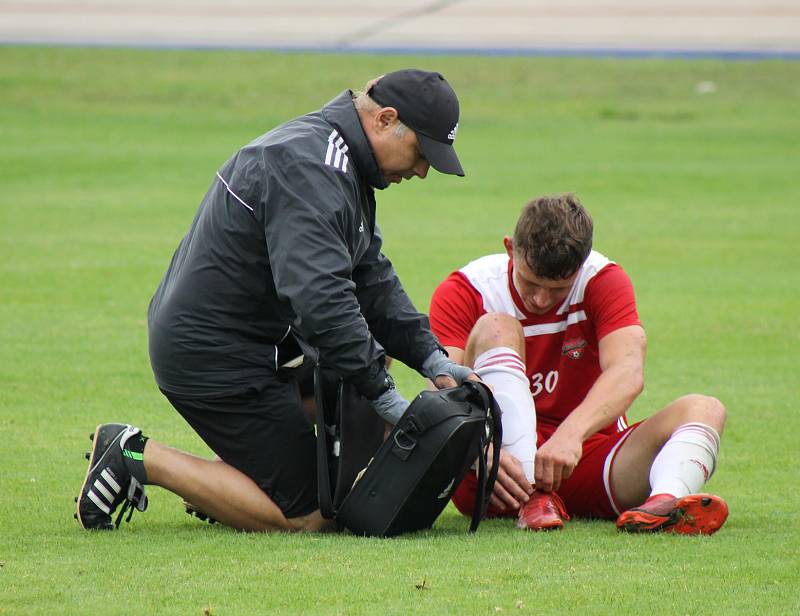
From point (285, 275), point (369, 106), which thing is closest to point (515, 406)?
point (285, 275)

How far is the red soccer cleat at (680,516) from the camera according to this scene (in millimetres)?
5102

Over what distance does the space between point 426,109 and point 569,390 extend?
1476mm

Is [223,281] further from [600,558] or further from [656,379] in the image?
[656,379]

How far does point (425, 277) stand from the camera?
40.9 feet

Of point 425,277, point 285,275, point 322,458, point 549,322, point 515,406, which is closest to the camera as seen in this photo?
point 285,275

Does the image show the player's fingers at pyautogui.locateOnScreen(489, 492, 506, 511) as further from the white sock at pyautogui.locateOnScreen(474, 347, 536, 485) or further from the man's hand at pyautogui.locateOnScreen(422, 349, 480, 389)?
the man's hand at pyautogui.locateOnScreen(422, 349, 480, 389)

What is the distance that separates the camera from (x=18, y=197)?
17.5m

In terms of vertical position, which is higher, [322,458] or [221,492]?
[322,458]

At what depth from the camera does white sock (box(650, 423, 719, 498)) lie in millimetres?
5281

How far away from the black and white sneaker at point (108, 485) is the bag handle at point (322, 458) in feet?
2.46

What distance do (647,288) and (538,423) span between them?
657cm

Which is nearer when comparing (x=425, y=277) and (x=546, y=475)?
(x=546, y=475)

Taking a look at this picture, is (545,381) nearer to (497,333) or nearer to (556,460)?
(497,333)

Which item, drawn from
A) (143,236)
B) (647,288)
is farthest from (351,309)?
(143,236)
